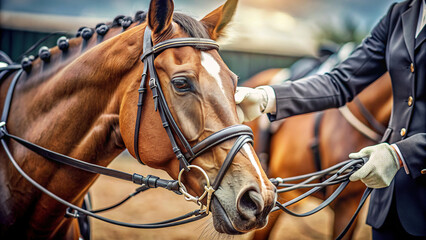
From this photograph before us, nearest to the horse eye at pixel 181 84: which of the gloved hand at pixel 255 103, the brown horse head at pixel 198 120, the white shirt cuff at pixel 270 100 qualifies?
the brown horse head at pixel 198 120

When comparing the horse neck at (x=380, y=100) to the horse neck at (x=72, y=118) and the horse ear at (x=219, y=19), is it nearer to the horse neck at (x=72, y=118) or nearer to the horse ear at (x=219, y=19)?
the horse ear at (x=219, y=19)

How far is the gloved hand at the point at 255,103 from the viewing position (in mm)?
2033

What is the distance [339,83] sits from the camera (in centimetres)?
222

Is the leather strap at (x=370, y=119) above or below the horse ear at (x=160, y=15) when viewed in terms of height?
below

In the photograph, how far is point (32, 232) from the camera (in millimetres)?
2012

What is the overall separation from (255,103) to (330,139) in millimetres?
1572

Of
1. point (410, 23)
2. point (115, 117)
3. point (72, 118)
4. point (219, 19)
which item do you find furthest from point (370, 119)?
point (72, 118)

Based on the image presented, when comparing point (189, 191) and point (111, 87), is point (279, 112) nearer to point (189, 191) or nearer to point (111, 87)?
point (189, 191)

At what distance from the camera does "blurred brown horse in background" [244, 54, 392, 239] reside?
10.2 feet

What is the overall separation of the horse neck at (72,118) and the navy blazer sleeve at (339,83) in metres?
0.91

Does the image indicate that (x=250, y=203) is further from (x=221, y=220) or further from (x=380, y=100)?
(x=380, y=100)

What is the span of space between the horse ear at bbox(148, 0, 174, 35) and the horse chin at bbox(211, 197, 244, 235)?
2.65 ft

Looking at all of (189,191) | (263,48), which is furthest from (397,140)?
(263,48)

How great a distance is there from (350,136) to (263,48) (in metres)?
8.87
